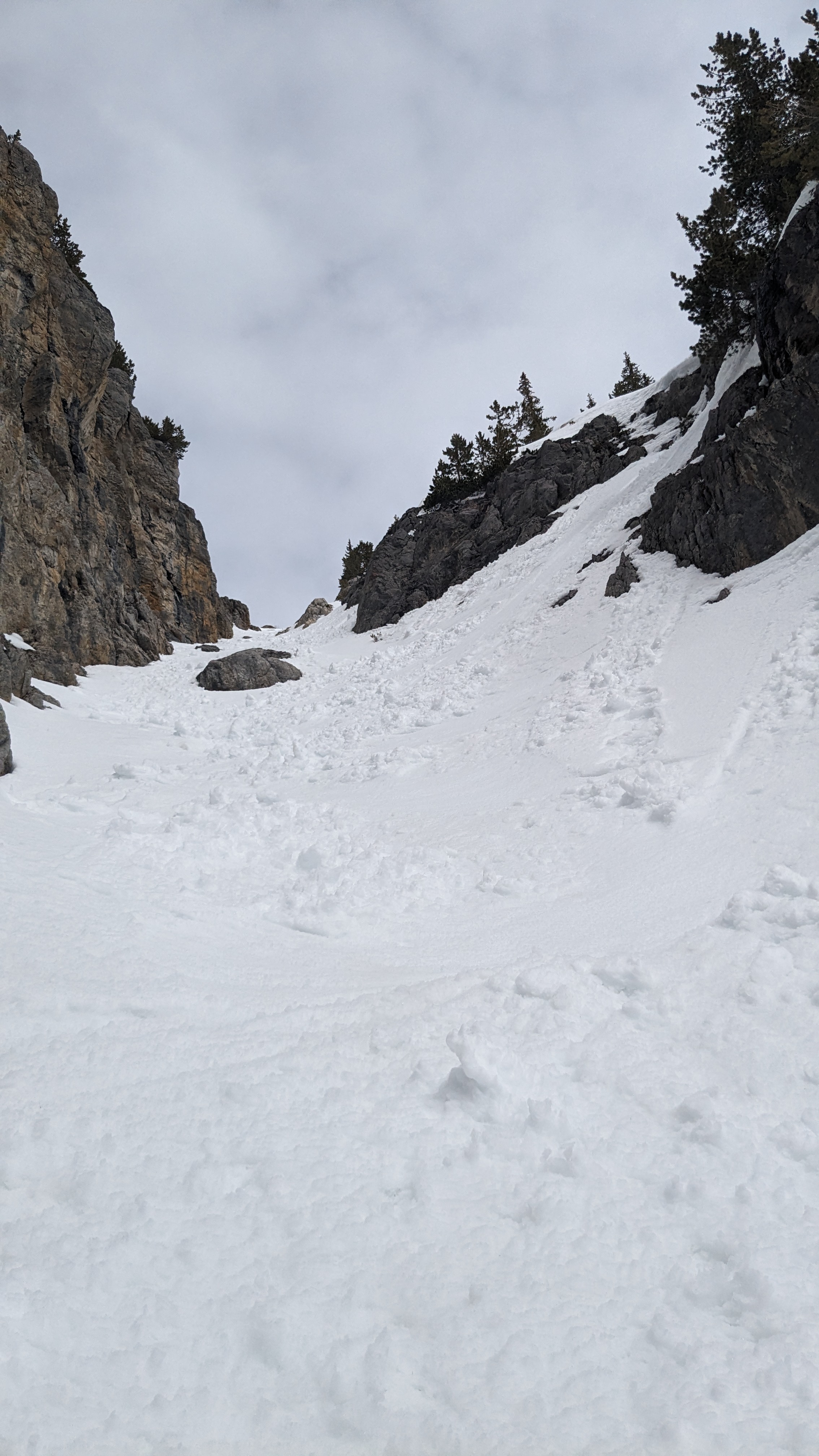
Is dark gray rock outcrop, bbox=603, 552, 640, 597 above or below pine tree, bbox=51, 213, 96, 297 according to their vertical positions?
below

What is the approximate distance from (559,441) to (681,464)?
1619 cm

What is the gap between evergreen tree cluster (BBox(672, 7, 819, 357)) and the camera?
22359mm

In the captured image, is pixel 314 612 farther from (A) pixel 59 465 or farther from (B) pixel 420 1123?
(B) pixel 420 1123

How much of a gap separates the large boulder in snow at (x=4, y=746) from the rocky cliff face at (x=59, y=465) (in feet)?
38.7

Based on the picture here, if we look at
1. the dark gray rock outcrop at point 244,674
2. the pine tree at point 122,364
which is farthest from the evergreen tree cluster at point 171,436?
the dark gray rock outcrop at point 244,674

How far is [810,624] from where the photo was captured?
11.0 meters

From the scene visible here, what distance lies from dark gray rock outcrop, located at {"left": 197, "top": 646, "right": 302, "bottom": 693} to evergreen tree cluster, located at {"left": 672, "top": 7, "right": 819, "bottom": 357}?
817 inches

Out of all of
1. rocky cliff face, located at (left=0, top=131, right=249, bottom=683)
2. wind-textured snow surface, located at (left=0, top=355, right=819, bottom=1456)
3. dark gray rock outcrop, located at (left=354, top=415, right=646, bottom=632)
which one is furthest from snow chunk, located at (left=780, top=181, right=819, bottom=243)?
rocky cliff face, located at (left=0, top=131, right=249, bottom=683)

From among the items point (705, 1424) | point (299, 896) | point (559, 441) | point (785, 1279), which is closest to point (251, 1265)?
point (705, 1424)

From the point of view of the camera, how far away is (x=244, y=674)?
24328 millimetres

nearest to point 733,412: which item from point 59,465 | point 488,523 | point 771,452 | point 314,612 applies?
point 771,452

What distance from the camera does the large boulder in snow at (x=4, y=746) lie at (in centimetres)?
872

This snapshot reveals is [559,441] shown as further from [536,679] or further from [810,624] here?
[810,624]

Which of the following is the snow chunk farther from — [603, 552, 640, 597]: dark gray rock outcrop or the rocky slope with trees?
[603, 552, 640, 597]: dark gray rock outcrop
